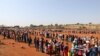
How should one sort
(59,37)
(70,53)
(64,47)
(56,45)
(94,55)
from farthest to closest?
1. (59,37)
2. (56,45)
3. (64,47)
4. (70,53)
5. (94,55)

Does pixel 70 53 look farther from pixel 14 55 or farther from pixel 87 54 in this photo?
pixel 14 55

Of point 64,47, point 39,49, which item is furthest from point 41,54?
point 64,47

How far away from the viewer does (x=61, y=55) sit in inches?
718

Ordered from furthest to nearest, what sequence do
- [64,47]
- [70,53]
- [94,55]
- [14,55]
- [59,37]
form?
[59,37], [14,55], [64,47], [70,53], [94,55]

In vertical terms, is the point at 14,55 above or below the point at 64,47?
below

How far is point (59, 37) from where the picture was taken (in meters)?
37.7

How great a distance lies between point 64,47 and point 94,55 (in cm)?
310

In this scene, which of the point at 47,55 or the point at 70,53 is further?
the point at 47,55

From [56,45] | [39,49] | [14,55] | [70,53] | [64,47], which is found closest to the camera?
[70,53]

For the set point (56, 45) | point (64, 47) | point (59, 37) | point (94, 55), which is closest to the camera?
point (94, 55)

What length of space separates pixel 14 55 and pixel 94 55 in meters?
9.15

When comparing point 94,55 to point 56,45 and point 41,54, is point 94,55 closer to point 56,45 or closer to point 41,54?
point 56,45

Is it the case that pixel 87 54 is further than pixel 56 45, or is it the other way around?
pixel 56 45

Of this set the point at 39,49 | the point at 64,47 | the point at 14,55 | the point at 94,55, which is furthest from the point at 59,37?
the point at 94,55
